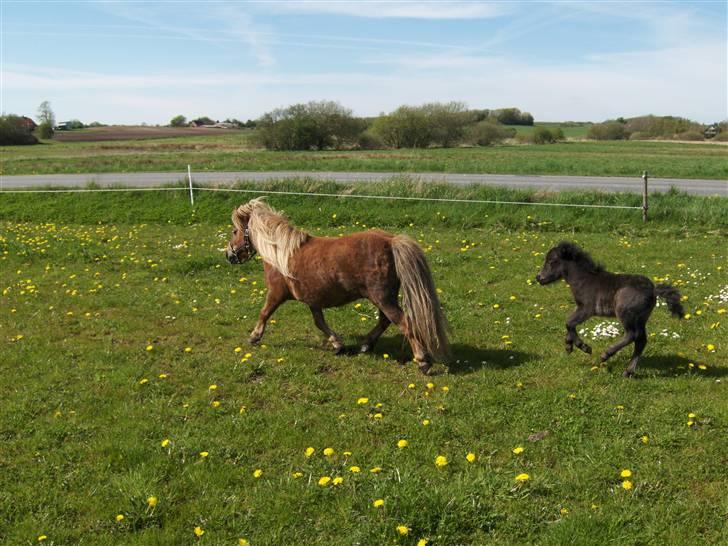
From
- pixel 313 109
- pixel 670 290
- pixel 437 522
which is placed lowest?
pixel 437 522

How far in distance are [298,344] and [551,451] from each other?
417cm

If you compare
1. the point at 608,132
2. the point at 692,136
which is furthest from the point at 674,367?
the point at 608,132

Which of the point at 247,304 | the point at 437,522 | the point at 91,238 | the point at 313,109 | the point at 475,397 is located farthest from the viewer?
the point at 313,109

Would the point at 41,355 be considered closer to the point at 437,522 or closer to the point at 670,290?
the point at 437,522

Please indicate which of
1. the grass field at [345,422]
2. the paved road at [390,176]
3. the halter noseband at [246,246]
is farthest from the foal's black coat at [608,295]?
the paved road at [390,176]

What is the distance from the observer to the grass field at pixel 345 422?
15.1ft

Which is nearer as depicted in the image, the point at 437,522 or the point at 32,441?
the point at 437,522

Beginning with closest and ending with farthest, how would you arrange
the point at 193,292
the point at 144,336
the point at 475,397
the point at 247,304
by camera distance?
1. the point at 475,397
2. the point at 144,336
3. the point at 247,304
4. the point at 193,292

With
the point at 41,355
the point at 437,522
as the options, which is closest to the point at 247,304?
the point at 41,355

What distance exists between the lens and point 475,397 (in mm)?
6668

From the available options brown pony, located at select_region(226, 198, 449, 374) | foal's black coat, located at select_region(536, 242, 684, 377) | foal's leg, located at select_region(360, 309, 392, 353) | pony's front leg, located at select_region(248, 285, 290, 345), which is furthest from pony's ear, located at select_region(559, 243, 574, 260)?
pony's front leg, located at select_region(248, 285, 290, 345)

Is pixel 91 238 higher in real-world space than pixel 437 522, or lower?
higher

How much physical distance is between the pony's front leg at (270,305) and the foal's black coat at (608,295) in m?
3.55

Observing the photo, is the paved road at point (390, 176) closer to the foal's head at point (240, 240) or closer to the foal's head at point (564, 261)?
the foal's head at point (240, 240)
